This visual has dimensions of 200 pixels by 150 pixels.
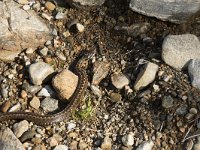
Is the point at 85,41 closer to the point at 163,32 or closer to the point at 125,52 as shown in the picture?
the point at 125,52

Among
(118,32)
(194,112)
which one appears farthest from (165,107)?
(118,32)

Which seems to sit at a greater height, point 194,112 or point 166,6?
point 166,6

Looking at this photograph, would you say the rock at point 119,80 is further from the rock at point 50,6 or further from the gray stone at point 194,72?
the rock at point 50,6

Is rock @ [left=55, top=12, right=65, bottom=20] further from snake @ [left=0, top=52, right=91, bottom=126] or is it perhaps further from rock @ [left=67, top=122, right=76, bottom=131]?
Answer: rock @ [left=67, top=122, right=76, bottom=131]

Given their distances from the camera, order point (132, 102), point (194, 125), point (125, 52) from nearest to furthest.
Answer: point (194, 125), point (132, 102), point (125, 52)

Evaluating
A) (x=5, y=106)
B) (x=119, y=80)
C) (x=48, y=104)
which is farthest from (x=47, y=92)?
(x=119, y=80)

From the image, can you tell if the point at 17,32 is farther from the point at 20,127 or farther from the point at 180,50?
the point at 180,50

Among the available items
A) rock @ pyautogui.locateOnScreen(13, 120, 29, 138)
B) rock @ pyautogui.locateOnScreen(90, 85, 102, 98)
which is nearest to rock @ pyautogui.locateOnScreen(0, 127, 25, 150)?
rock @ pyautogui.locateOnScreen(13, 120, 29, 138)
